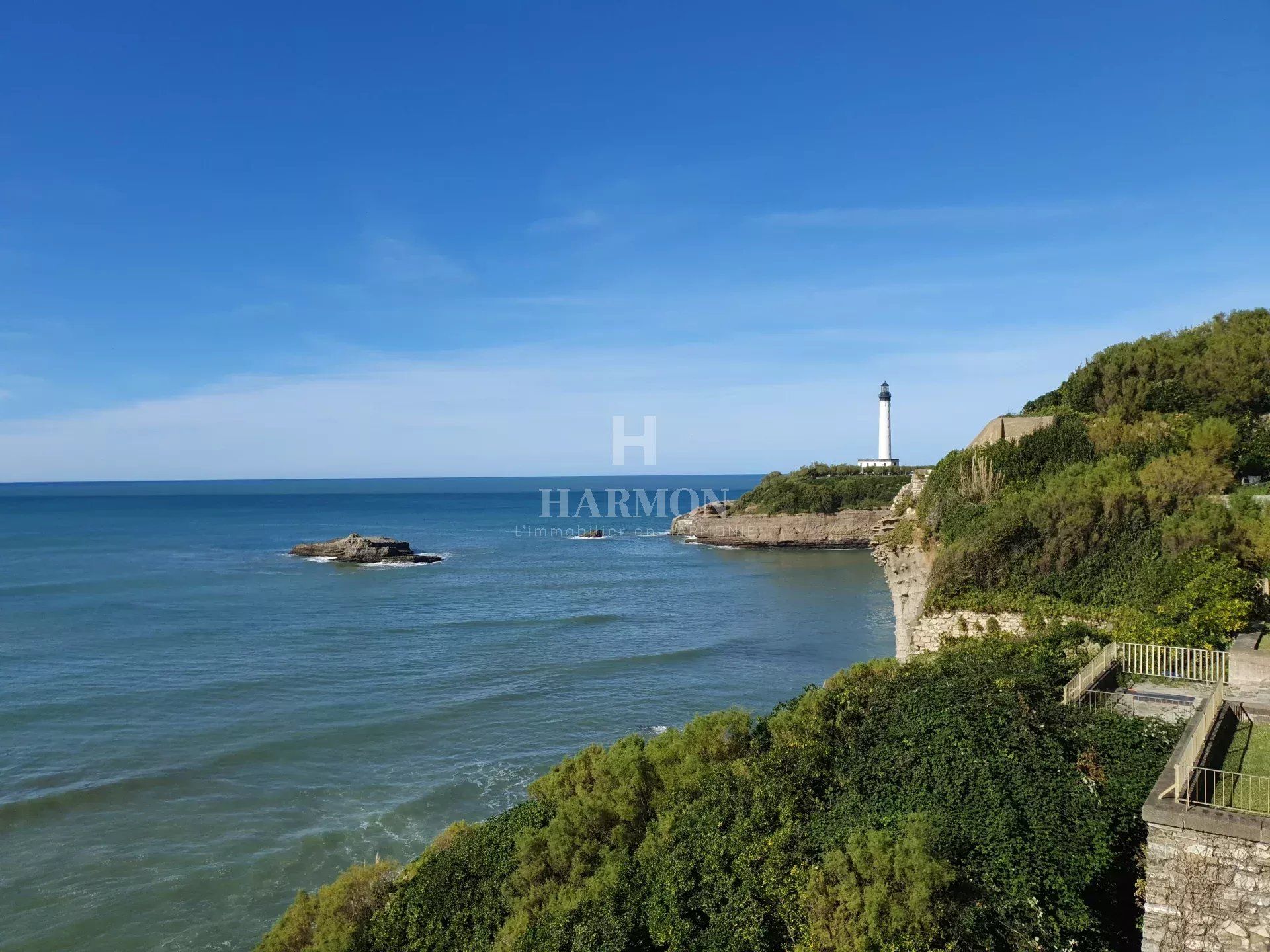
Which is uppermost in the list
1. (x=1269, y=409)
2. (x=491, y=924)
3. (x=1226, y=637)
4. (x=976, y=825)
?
(x=1269, y=409)

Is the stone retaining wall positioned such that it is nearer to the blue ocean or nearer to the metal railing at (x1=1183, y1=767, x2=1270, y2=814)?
the metal railing at (x1=1183, y1=767, x2=1270, y2=814)

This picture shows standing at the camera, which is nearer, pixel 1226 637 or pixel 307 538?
pixel 1226 637

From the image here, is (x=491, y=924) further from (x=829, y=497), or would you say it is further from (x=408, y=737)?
(x=829, y=497)

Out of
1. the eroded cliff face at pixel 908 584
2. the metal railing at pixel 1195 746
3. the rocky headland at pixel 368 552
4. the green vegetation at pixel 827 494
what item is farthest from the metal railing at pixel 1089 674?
the green vegetation at pixel 827 494

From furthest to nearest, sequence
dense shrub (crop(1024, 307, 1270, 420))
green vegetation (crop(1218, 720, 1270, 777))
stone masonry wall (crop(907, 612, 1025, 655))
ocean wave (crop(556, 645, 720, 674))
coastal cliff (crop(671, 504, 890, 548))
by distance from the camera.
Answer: coastal cliff (crop(671, 504, 890, 548)), ocean wave (crop(556, 645, 720, 674)), dense shrub (crop(1024, 307, 1270, 420)), stone masonry wall (crop(907, 612, 1025, 655)), green vegetation (crop(1218, 720, 1270, 777))

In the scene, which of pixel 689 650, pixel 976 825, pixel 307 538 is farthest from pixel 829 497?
pixel 976 825

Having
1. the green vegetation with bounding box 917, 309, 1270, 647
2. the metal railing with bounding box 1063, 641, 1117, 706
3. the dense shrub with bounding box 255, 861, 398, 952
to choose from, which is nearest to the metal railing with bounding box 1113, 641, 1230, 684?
the metal railing with bounding box 1063, 641, 1117, 706
